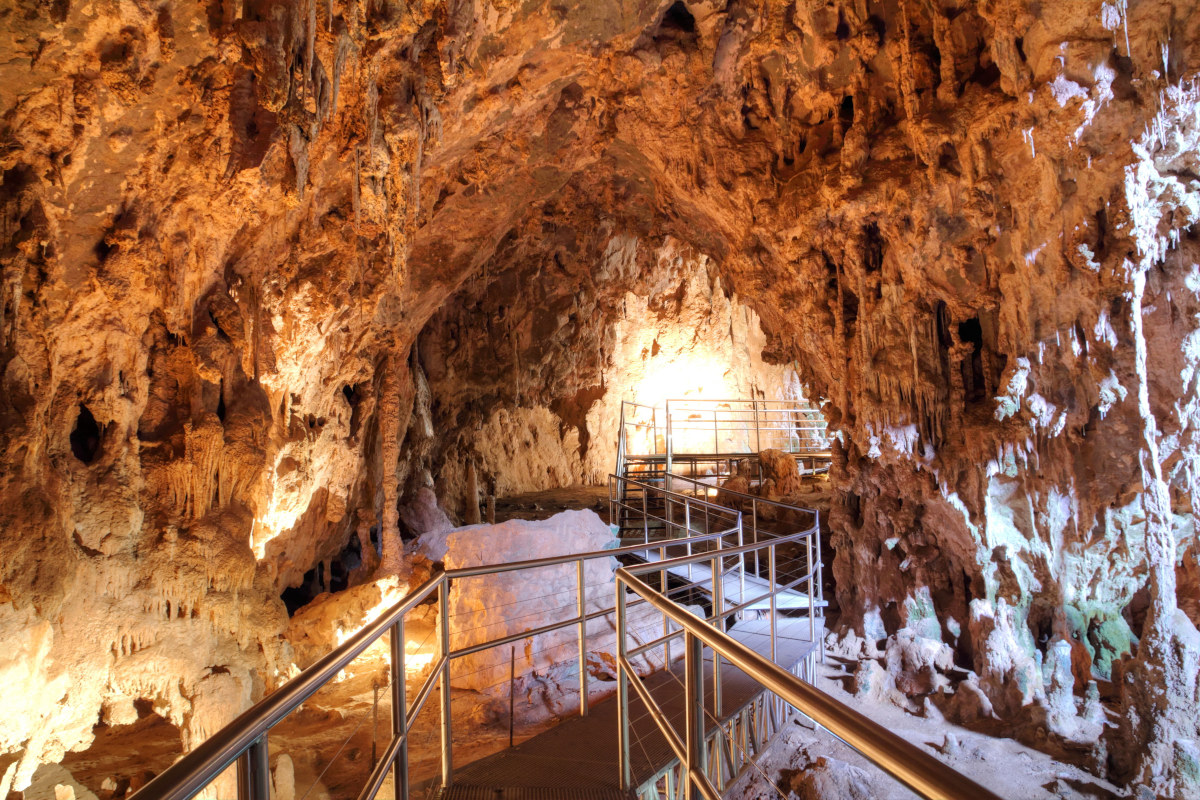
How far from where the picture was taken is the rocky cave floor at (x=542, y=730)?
15.4 ft

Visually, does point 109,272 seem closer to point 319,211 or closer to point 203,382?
point 203,382

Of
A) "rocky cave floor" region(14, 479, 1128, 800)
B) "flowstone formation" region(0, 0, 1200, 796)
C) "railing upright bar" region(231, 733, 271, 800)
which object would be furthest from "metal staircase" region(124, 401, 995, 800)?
"flowstone formation" region(0, 0, 1200, 796)

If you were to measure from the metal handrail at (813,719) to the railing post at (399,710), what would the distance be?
78 centimetres

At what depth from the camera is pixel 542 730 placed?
4.66 m

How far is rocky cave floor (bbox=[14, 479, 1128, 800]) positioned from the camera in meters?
4.68

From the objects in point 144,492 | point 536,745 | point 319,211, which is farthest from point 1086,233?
point 144,492

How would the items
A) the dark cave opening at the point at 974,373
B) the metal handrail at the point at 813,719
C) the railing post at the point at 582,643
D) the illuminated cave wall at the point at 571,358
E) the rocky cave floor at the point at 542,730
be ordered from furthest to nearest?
the illuminated cave wall at the point at 571,358, the dark cave opening at the point at 974,373, the rocky cave floor at the point at 542,730, the railing post at the point at 582,643, the metal handrail at the point at 813,719

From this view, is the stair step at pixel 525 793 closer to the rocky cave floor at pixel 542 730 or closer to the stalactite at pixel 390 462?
the rocky cave floor at pixel 542 730

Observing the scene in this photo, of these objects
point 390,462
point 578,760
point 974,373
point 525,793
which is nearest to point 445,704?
point 525,793

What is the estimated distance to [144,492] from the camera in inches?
213

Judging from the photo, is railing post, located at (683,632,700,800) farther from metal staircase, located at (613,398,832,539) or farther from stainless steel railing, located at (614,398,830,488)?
stainless steel railing, located at (614,398,830,488)

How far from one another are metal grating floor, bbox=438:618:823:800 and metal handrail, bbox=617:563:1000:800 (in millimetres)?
779

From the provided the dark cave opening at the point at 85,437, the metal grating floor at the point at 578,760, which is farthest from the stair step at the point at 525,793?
the dark cave opening at the point at 85,437

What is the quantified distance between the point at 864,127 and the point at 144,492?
719 cm
